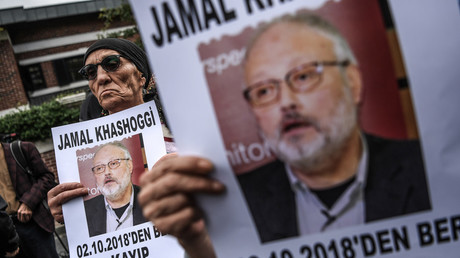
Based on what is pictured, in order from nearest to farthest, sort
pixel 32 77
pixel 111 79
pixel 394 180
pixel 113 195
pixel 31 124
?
pixel 394 180 < pixel 113 195 < pixel 111 79 < pixel 31 124 < pixel 32 77

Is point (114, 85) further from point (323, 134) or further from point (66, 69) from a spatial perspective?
point (66, 69)

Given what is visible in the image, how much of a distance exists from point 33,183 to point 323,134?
3.16m

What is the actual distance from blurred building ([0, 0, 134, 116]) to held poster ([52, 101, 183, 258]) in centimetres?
1237

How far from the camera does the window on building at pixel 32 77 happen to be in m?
13.2

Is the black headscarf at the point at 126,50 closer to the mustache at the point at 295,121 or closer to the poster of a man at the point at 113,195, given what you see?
the poster of a man at the point at 113,195

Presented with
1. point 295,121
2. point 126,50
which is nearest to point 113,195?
point 126,50

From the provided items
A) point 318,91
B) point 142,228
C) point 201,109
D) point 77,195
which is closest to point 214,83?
point 201,109

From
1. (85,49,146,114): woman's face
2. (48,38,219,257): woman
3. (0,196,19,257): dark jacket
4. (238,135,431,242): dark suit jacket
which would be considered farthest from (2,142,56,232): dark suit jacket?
(238,135,431,242): dark suit jacket

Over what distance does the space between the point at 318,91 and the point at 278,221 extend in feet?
0.89

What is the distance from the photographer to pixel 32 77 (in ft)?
43.9

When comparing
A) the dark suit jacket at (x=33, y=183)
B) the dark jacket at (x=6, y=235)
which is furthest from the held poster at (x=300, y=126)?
the dark suit jacket at (x=33, y=183)

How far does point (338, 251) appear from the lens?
73cm

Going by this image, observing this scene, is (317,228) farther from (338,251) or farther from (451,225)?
(451,225)

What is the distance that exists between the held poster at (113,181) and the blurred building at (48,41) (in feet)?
40.6
